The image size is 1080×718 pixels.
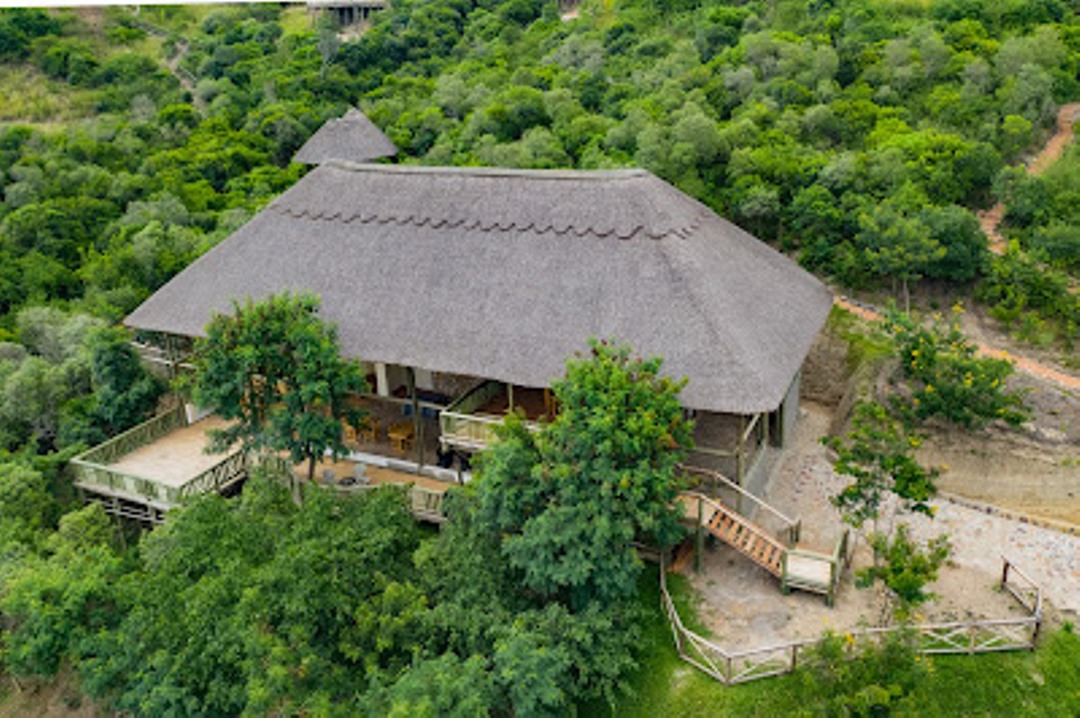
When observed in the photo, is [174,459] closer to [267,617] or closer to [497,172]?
[267,617]

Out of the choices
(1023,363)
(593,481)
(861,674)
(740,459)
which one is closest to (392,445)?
(593,481)

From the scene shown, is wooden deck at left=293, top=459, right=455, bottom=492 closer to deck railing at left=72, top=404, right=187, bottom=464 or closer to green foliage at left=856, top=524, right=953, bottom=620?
deck railing at left=72, top=404, right=187, bottom=464

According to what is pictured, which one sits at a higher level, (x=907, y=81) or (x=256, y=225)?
(x=907, y=81)

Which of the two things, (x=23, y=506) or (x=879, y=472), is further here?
(x=23, y=506)

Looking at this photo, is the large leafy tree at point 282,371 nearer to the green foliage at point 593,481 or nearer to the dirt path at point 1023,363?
the green foliage at point 593,481

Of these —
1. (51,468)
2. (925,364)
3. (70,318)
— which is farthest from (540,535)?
(70,318)

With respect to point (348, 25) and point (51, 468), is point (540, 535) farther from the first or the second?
point (348, 25)
